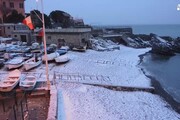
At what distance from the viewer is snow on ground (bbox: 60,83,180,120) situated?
15492 millimetres

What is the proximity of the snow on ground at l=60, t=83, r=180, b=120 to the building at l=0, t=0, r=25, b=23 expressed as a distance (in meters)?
47.6

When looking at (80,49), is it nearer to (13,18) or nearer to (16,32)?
(16,32)

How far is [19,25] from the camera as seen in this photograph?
5016cm

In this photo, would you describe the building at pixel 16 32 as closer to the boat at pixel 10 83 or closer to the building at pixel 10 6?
the building at pixel 10 6

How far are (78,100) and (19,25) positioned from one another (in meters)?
37.2

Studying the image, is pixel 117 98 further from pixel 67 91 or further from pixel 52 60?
pixel 52 60

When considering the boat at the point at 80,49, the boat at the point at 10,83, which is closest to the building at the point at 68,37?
the boat at the point at 80,49

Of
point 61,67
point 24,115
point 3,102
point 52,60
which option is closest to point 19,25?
point 52,60

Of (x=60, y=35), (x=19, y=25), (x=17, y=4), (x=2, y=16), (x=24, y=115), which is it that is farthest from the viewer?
(x=17, y=4)

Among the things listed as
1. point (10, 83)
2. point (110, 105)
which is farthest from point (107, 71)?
point (10, 83)

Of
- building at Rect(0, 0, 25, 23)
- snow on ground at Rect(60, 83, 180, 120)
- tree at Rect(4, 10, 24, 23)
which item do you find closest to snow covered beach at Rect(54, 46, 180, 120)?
snow on ground at Rect(60, 83, 180, 120)

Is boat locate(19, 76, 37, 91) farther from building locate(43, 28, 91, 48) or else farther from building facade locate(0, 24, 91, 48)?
building locate(43, 28, 91, 48)

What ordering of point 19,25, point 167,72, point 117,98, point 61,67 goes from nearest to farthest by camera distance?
point 117,98, point 61,67, point 167,72, point 19,25

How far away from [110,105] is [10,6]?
2209 inches
